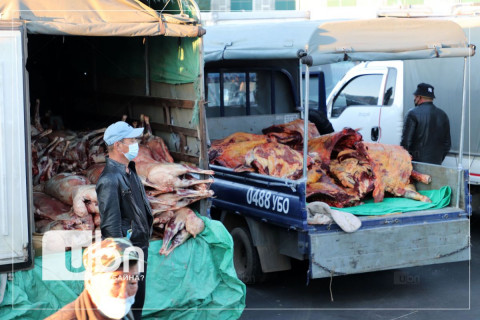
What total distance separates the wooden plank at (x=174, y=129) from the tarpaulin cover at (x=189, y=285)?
2.94ft

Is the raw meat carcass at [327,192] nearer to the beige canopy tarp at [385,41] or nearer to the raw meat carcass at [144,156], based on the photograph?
the beige canopy tarp at [385,41]

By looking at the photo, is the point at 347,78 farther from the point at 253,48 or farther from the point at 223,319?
the point at 223,319

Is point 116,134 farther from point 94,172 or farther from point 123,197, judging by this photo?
point 94,172

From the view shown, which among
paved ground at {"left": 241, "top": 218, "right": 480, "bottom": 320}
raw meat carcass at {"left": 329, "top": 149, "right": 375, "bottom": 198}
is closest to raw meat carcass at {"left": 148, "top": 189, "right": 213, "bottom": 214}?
paved ground at {"left": 241, "top": 218, "right": 480, "bottom": 320}

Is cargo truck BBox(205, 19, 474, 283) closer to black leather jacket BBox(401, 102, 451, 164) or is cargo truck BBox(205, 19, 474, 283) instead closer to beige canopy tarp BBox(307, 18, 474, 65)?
beige canopy tarp BBox(307, 18, 474, 65)

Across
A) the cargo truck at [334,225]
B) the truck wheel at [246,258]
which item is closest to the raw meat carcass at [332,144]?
the cargo truck at [334,225]

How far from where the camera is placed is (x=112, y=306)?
3049mm

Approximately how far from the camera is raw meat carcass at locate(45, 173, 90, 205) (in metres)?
6.63

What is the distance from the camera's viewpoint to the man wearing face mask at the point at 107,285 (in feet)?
9.91

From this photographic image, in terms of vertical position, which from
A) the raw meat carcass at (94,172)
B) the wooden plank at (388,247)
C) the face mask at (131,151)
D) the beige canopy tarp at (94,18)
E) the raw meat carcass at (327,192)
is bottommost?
the wooden plank at (388,247)

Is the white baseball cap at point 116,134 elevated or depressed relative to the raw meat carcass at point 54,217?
elevated

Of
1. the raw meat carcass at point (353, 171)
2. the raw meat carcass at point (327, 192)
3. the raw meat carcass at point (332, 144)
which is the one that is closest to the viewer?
the raw meat carcass at point (327, 192)

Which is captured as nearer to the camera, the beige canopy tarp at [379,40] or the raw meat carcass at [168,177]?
the raw meat carcass at [168,177]

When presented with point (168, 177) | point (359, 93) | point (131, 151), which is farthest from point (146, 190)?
point (359, 93)
